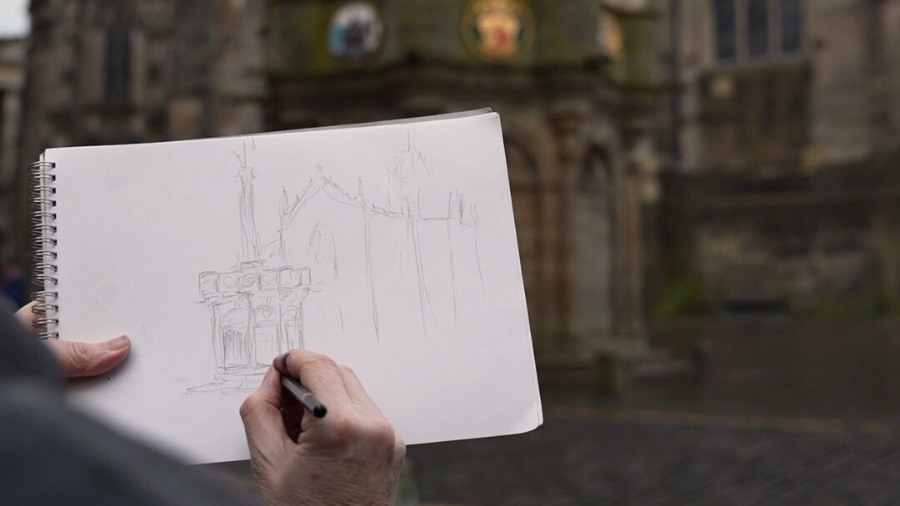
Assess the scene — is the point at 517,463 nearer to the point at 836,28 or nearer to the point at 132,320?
the point at 132,320

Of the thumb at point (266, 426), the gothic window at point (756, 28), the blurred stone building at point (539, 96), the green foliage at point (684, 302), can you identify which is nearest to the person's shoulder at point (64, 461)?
the thumb at point (266, 426)

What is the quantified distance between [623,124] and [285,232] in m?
14.4

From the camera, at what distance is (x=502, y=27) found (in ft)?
46.8

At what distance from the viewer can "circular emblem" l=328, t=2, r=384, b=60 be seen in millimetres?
14164

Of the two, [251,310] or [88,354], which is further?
[251,310]

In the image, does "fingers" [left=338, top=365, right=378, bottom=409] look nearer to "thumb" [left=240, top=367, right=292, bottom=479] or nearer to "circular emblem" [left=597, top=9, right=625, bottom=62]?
"thumb" [left=240, top=367, right=292, bottom=479]

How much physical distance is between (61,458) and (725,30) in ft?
93.7

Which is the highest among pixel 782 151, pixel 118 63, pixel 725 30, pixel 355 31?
pixel 118 63

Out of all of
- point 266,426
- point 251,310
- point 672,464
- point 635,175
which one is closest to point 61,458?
point 266,426

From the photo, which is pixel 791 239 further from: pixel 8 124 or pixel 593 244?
pixel 8 124

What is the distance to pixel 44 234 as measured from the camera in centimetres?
169

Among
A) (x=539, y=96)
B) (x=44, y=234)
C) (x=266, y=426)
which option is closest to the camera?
(x=266, y=426)

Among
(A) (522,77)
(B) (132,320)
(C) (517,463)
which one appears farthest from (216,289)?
(A) (522,77)

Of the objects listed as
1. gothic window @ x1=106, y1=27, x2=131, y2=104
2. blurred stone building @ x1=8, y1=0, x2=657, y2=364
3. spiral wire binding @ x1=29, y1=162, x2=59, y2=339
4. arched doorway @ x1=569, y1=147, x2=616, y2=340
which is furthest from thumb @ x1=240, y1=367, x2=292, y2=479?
gothic window @ x1=106, y1=27, x2=131, y2=104
